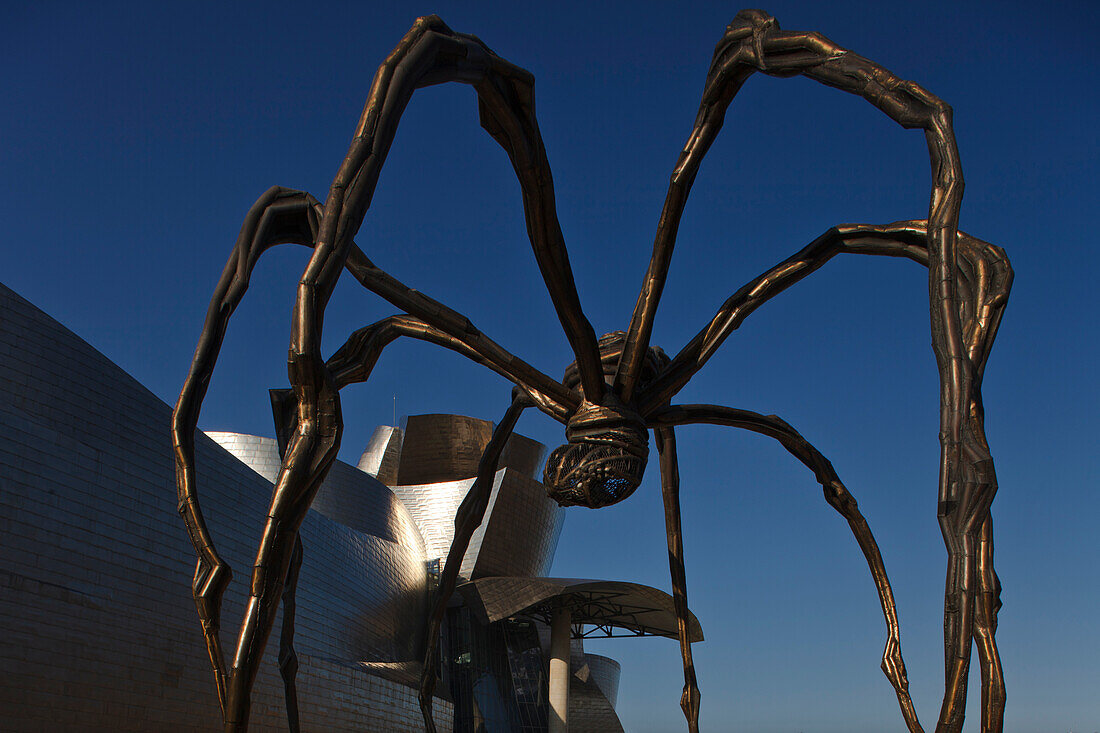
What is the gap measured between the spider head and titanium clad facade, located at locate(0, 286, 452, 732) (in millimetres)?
7964

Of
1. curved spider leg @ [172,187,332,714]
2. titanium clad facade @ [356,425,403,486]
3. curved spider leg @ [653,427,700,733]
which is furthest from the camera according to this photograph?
titanium clad facade @ [356,425,403,486]

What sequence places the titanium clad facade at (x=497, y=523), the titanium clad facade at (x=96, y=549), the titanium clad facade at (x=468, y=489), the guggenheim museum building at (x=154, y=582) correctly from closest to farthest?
1. the titanium clad facade at (x=96, y=549)
2. the guggenheim museum building at (x=154, y=582)
3. the titanium clad facade at (x=497, y=523)
4. the titanium clad facade at (x=468, y=489)

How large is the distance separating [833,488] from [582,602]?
25.0 metres

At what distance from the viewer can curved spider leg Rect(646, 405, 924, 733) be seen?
305 inches

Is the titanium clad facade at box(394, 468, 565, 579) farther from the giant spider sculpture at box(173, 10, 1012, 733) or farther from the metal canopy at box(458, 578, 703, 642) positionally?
the giant spider sculpture at box(173, 10, 1012, 733)

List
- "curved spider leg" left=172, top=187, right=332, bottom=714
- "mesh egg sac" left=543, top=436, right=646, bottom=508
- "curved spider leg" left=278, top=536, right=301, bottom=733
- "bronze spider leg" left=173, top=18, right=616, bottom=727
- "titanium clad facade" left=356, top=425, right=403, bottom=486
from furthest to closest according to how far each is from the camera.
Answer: "titanium clad facade" left=356, top=425, right=403, bottom=486
"mesh egg sac" left=543, top=436, right=646, bottom=508
"curved spider leg" left=278, top=536, right=301, bottom=733
"curved spider leg" left=172, top=187, right=332, bottom=714
"bronze spider leg" left=173, top=18, right=616, bottom=727

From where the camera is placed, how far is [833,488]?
28.0ft

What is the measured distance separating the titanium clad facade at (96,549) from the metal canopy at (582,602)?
1293cm

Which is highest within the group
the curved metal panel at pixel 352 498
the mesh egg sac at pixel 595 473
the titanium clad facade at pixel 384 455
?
the titanium clad facade at pixel 384 455

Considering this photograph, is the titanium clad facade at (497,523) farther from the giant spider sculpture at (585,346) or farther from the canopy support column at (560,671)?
the giant spider sculpture at (585,346)

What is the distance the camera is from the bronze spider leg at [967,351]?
144 inches

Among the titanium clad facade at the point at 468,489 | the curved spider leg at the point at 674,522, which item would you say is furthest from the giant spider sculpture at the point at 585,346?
the titanium clad facade at the point at 468,489

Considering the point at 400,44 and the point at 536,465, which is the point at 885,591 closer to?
the point at 400,44

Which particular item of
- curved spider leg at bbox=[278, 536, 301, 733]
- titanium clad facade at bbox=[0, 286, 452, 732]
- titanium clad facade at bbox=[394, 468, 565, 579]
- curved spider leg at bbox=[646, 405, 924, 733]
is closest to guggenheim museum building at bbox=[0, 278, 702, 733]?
titanium clad facade at bbox=[0, 286, 452, 732]
